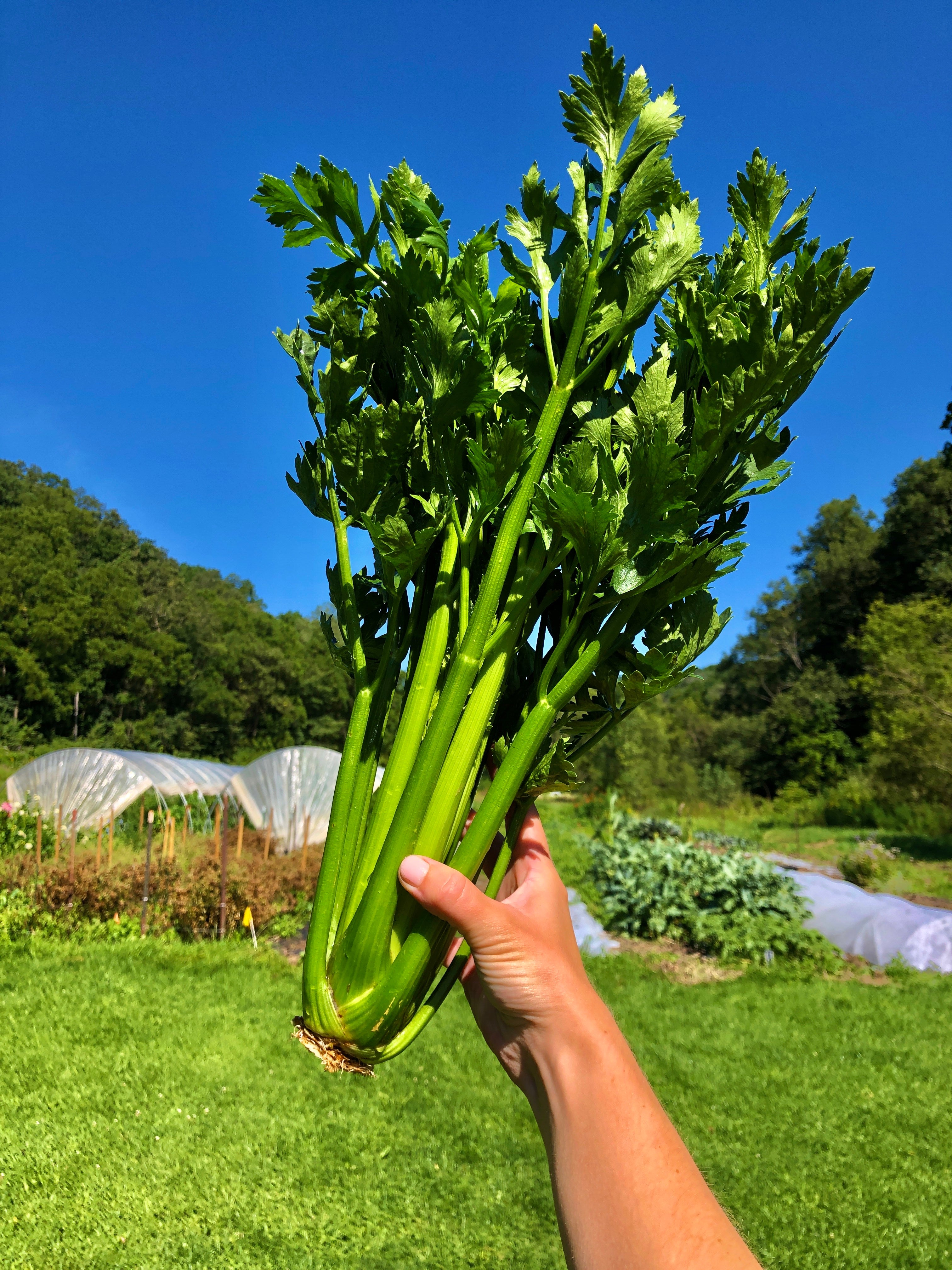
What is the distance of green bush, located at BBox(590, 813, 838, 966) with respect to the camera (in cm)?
904

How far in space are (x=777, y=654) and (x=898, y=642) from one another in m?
23.7

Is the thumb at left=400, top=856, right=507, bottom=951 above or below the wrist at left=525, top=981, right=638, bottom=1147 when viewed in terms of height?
above

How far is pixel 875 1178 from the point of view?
470 cm

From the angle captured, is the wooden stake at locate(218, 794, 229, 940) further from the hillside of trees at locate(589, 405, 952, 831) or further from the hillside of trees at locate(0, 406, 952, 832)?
the hillside of trees at locate(0, 406, 952, 832)

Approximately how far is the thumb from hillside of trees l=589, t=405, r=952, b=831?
12.6 meters

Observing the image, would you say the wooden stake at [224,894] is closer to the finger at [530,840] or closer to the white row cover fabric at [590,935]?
the white row cover fabric at [590,935]

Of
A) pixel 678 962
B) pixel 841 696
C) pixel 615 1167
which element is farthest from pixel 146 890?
pixel 841 696

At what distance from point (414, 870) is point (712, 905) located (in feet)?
31.2

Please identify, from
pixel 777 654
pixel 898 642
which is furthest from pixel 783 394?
pixel 777 654

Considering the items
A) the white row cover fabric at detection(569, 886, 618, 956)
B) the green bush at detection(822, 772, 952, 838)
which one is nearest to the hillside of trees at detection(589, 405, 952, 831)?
the green bush at detection(822, 772, 952, 838)

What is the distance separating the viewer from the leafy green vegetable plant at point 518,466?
1531 mm

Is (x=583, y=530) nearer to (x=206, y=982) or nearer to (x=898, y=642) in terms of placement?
(x=206, y=982)

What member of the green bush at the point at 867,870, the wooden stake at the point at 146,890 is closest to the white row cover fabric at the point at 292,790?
the wooden stake at the point at 146,890

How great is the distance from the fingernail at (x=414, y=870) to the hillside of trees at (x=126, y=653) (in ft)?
111
